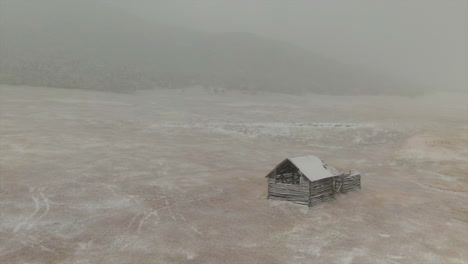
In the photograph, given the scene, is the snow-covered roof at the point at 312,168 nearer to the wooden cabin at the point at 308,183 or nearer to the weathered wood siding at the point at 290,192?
the wooden cabin at the point at 308,183

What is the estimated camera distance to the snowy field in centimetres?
1616

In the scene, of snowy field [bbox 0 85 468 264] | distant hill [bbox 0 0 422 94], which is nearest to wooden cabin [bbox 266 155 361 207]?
snowy field [bbox 0 85 468 264]

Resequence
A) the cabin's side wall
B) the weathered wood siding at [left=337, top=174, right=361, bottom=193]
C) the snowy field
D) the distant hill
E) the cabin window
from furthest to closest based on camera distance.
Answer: the distant hill < the cabin window < the weathered wood siding at [left=337, top=174, right=361, bottom=193] < the cabin's side wall < the snowy field

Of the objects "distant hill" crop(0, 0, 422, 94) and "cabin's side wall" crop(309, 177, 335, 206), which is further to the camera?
"distant hill" crop(0, 0, 422, 94)

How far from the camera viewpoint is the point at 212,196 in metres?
22.8

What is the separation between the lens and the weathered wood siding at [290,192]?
21344 millimetres

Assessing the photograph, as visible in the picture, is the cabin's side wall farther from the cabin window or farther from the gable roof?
the cabin window

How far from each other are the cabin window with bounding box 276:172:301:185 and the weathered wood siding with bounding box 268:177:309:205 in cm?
170

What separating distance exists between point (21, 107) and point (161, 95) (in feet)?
104

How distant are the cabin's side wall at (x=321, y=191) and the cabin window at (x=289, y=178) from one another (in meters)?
2.31

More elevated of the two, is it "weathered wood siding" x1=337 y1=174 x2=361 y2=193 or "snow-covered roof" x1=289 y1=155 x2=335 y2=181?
"snow-covered roof" x1=289 y1=155 x2=335 y2=181

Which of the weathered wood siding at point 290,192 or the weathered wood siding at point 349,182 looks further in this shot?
the weathered wood siding at point 349,182

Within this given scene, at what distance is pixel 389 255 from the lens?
1596 cm

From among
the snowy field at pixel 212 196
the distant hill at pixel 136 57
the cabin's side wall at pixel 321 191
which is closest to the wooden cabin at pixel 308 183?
the cabin's side wall at pixel 321 191
